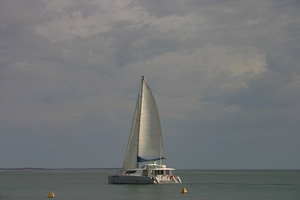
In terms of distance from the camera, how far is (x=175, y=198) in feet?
196

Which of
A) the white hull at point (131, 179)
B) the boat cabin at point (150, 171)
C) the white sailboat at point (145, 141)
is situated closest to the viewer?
the white hull at point (131, 179)

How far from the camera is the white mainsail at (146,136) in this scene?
79.0 meters

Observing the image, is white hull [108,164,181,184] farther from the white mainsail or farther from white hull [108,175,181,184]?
the white mainsail

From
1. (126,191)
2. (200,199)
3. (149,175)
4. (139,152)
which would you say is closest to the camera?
(200,199)

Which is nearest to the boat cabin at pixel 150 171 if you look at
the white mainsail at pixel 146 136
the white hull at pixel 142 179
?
the white hull at pixel 142 179

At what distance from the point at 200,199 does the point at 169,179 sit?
665 inches

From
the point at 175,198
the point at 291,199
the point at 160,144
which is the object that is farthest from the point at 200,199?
the point at 160,144

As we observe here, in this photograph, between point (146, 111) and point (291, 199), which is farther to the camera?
point (146, 111)

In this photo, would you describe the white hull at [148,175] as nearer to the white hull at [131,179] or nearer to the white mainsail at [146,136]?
the white hull at [131,179]

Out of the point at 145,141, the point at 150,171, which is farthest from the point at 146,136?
the point at 150,171

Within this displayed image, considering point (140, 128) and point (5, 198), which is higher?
point (140, 128)

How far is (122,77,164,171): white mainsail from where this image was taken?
79.0 metres

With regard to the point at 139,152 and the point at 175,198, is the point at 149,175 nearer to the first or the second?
the point at 139,152

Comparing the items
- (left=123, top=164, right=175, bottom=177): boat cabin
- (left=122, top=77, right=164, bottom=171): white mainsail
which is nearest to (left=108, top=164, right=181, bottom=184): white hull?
(left=123, top=164, right=175, bottom=177): boat cabin
